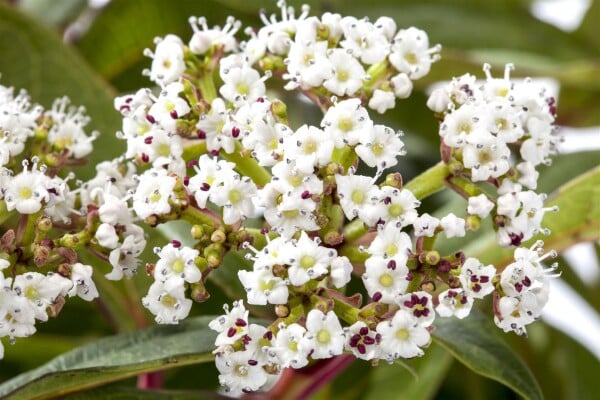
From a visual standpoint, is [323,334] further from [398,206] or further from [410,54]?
[410,54]

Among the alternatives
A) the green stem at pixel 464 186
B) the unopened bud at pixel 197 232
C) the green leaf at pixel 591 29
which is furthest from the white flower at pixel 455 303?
the green leaf at pixel 591 29

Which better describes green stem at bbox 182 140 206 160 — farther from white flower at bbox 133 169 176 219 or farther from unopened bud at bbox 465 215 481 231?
unopened bud at bbox 465 215 481 231

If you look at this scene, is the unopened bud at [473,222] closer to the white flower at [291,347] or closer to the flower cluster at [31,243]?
the white flower at [291,347]

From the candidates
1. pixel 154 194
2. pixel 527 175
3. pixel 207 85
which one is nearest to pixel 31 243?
pixel 154 194

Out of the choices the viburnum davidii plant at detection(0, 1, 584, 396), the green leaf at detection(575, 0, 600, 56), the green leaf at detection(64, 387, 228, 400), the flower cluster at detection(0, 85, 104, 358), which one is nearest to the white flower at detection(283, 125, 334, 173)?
the viburnum davidii plant at detection(0, 1, 584, 396)

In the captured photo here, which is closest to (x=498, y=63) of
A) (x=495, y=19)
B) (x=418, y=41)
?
(x=495, y=19)

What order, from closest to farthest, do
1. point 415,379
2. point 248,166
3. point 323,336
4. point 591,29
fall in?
point 323,336 → point 248,166 → point 415,379 → point 591,29
